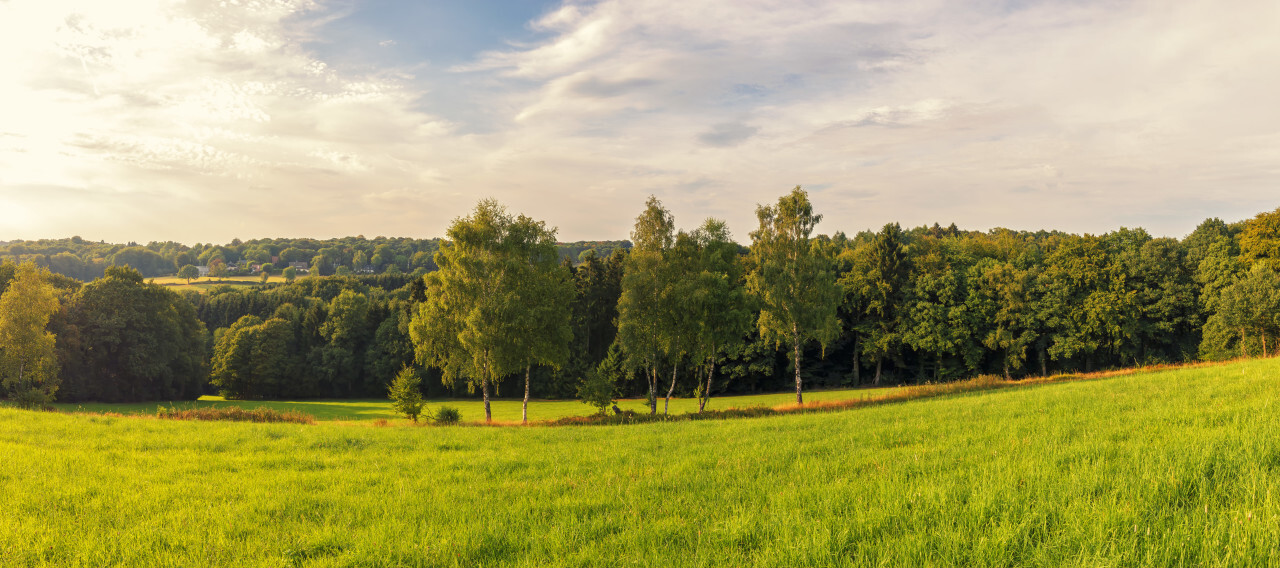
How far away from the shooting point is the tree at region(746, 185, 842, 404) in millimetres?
36938

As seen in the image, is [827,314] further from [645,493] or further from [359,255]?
[359,255]

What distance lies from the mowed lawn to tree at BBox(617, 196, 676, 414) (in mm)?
23244

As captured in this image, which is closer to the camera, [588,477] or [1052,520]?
[1052,520]

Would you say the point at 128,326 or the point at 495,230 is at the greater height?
the point at 495,230

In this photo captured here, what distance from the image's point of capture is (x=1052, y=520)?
477cm

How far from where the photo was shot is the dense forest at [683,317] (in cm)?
3519

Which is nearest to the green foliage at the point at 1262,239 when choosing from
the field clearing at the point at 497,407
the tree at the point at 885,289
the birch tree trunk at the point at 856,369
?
the tree at the point at 885,289

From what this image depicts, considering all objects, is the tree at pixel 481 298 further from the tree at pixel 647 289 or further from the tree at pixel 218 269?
the tree at pixel 218 269

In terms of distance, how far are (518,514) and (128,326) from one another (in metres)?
79.7

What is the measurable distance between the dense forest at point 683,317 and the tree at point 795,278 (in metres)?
0.14

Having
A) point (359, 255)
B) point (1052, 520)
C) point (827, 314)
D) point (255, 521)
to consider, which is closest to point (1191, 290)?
point (827, 314)

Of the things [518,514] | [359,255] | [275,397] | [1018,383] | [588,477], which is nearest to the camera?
[518,514]

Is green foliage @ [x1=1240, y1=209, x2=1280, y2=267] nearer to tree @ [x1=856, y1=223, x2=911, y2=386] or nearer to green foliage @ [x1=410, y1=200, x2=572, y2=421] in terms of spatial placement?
tree @ [x1=856, y1=223, x2=911, y2=386]

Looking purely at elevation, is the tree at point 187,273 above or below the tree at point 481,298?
above
